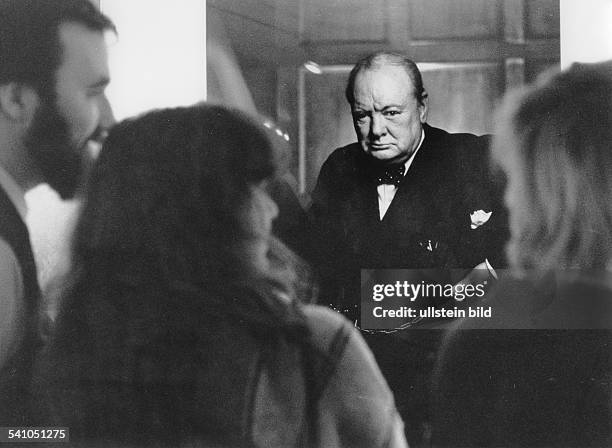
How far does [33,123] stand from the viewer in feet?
10.5

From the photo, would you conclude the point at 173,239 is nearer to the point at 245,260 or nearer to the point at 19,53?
the point at 245,260

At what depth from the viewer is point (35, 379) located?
319cm

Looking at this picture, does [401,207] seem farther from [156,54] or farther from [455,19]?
[156,54]

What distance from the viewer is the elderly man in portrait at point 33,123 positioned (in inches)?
125

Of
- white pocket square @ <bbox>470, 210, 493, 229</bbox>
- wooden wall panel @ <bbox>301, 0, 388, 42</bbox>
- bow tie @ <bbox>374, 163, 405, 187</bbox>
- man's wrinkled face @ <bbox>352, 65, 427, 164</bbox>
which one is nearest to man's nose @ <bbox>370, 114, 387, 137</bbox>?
man's wrinkled face @ <bbox>352, 65, 427, 164</bbox>

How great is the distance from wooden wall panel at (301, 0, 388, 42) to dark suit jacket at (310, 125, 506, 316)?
45cm

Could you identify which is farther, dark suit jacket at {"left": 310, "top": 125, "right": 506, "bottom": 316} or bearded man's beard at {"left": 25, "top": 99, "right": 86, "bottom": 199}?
bearded man's beard at {"left": 25, "top": 99, "right": 86, "bottom": 199}

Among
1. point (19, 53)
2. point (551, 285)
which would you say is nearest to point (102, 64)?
point (19, 53)

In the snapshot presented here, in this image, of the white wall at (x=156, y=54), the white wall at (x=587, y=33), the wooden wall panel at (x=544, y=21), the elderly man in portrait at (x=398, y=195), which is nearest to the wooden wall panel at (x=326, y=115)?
the elderly man in portrait at (x=398, y=195)

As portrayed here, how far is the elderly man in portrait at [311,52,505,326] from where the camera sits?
120 inches

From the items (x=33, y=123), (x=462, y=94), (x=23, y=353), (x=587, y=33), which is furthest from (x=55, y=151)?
(x=587, y=33)

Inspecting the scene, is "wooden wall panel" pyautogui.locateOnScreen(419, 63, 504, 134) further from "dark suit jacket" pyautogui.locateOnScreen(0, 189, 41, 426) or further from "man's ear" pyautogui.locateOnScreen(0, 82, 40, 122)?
"dark suit jacket" pyautogui.locateOnScreen(0, 189, 41, 426)

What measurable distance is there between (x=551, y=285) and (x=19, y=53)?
7.87ft

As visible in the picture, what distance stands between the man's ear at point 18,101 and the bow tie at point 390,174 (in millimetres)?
1459
